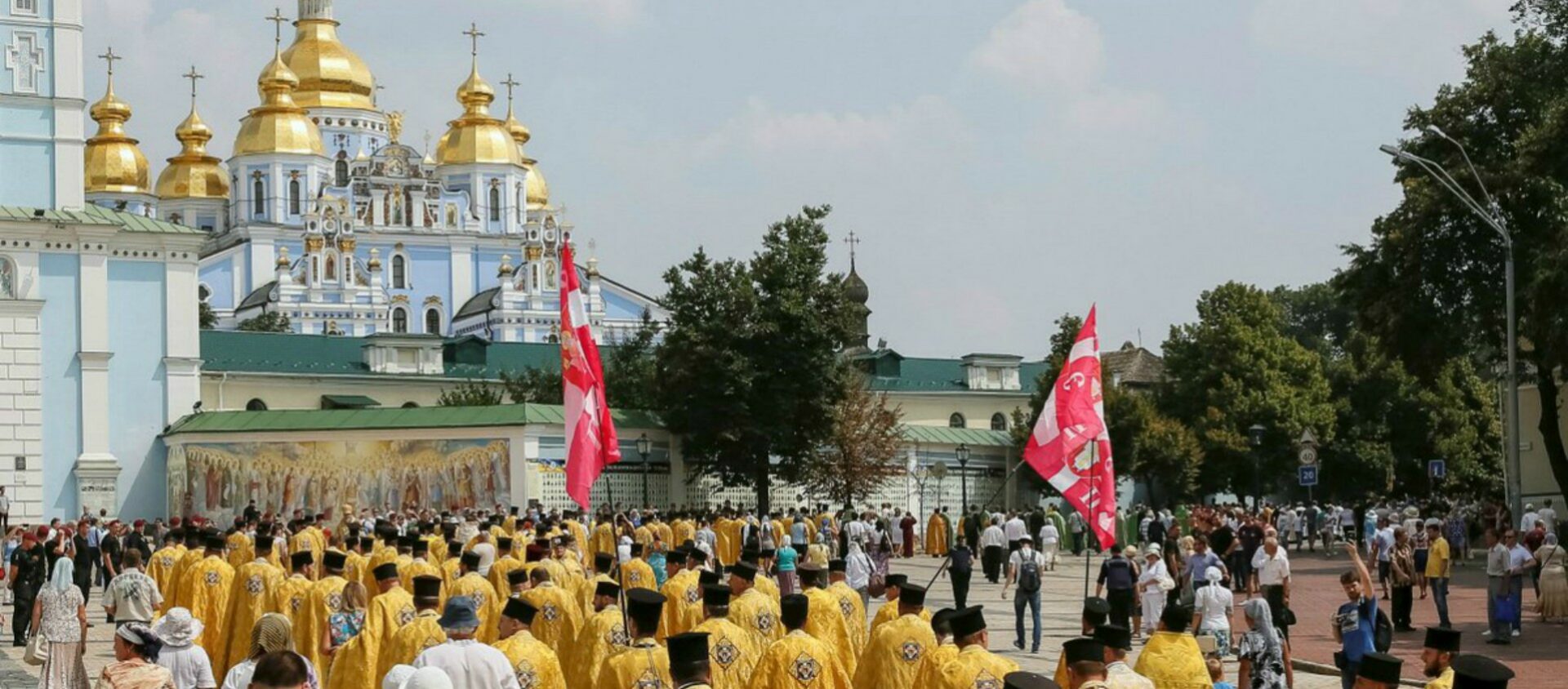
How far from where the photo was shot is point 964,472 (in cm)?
5969

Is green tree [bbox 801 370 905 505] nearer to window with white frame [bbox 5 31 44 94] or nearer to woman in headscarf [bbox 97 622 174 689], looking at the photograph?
window with white frame [bbox 5 31 44 94]

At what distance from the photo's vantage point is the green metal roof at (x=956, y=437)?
207 feet

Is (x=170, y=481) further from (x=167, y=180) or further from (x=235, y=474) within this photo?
(x=167, y=180)

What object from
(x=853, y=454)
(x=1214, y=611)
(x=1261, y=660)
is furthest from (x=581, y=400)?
(x=853, y=454)

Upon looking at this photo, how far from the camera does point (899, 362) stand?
83.9 m

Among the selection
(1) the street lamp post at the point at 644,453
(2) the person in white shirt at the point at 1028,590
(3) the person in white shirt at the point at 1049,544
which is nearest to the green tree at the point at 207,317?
(1) the street lamp post at the point at 644,453

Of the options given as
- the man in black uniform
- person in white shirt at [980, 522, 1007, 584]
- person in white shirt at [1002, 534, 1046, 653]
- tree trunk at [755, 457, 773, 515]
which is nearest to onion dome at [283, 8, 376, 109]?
tree trunk at [755, 457, 773, 515]

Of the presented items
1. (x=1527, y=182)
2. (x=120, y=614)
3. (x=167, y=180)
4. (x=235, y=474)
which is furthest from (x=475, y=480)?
(x=167, y=180)

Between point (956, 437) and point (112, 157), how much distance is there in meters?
57.8

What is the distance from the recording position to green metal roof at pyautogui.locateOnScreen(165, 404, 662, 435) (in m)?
52.4

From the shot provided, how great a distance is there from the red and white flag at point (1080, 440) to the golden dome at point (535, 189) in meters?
104

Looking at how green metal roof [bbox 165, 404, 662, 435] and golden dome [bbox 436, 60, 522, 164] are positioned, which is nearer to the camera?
green metal roof [bbox 165, 404, 662, 435]

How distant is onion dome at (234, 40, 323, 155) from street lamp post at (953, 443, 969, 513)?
198ft

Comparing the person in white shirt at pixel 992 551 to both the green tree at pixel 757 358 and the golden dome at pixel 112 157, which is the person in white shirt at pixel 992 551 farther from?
the golden dome at pixel 112 157
